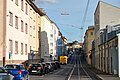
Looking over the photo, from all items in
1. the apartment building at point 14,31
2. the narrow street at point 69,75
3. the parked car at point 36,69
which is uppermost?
the apartment building at point 14,31

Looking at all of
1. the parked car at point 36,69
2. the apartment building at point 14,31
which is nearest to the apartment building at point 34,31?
the apartment building at point 14,31

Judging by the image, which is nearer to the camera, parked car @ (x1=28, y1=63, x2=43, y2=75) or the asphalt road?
the asphalt road

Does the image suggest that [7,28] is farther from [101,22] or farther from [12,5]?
[101,22]

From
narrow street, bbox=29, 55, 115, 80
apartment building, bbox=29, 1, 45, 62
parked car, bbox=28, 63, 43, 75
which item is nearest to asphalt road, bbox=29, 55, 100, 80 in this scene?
narrow street, bbox=29, 55, 115, 80

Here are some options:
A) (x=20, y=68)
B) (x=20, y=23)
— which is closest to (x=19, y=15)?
(x=20, y=23)

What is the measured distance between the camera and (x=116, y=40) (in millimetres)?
39188

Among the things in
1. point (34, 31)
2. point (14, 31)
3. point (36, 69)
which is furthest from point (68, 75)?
point (34, 31)

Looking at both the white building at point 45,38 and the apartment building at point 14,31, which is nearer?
the apartment building at point 14,31

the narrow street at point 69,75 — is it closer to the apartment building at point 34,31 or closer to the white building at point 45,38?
the apartment building at point 34,31

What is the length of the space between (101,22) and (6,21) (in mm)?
26344

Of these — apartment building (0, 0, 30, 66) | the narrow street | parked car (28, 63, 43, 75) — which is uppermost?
apartment building (0, 0, 30, 66)

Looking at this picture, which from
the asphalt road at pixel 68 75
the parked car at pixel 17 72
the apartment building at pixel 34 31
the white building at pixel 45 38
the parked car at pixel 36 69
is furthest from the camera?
the white building at pixel 45 38

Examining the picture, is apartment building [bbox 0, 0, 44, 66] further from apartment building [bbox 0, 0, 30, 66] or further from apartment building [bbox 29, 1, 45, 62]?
apartment building [bbox 29, 1, 45, 62]

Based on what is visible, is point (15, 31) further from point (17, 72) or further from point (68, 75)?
point (17, 72)
